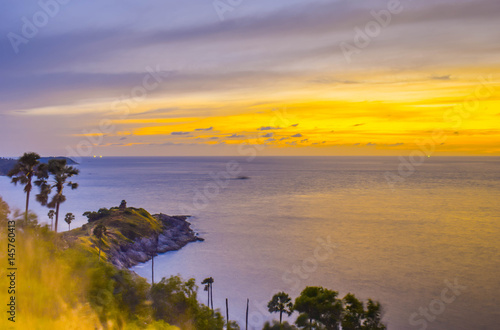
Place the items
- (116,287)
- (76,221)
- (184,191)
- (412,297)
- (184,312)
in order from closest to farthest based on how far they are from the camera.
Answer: (116,287) < (184,312) < (412,297) < (76,221) < (184,191)

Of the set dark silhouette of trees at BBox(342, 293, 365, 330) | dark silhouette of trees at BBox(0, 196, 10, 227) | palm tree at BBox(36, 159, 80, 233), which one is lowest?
dark silhouette of trees at BBox(342, 293, 365, 330)

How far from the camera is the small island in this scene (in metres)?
59.3

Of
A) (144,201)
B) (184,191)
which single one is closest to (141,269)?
(144,201)

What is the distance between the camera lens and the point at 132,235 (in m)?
70.8

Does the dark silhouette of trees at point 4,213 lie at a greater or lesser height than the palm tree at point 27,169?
lesser

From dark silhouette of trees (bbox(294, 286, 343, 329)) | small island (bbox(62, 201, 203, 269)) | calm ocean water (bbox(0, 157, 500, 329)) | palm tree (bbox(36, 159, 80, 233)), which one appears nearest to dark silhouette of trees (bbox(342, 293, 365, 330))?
dark silhouette of trees (bbox(294, 286, 343, 329))

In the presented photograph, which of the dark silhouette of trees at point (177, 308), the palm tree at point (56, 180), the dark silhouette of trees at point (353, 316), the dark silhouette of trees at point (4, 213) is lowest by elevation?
the dark silhouette of trees at point (353, 316)

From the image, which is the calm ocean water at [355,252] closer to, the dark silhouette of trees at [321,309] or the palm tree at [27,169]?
the palm tree at [27,169]

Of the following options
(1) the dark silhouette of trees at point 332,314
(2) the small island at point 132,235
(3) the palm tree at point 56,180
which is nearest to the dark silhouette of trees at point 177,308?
(1) the dark silhouette of trees at point 332,314

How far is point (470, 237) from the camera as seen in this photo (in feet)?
280

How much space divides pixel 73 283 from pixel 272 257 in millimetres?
57620

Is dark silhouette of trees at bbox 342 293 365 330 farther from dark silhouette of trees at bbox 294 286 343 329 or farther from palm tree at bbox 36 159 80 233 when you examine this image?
palm tree at bbox 36 159 80 233

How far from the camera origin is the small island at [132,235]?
59344 millimetres

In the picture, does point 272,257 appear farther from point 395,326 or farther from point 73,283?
point 73,283
